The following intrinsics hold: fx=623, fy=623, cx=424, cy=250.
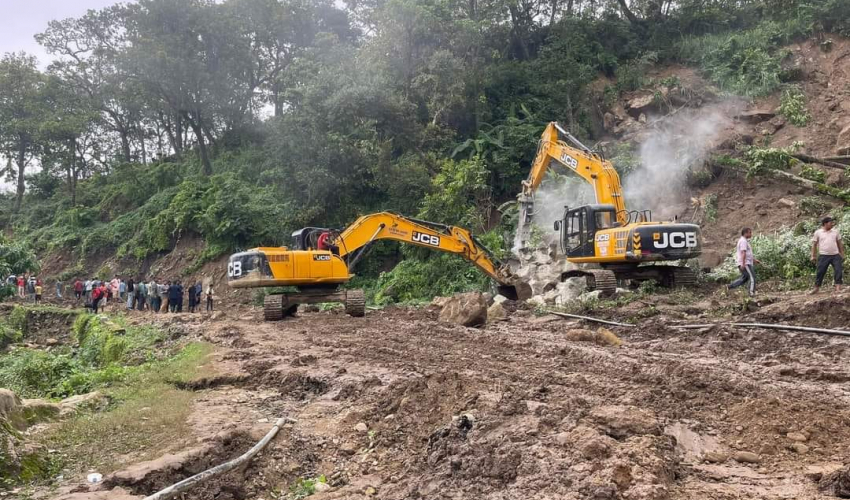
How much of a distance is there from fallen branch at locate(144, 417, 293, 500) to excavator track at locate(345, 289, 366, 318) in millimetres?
9485

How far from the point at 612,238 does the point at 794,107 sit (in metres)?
11.0

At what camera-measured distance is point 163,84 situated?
32875 mm

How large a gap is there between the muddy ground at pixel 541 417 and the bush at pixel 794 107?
13.0 metres

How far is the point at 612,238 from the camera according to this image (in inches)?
549

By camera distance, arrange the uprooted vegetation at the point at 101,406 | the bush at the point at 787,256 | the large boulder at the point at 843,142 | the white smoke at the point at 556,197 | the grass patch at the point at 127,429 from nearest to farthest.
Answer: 1. the uprooted vegetation at the point at 101,406
2. the grass patch at the point at 127,429
3. the bush at the point at 787,256
4. the large boulder at the point at 843,142
5. the white smoke at the point at 556,197

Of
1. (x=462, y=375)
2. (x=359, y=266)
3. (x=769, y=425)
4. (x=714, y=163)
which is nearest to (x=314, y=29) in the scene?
(x=359, y=266)

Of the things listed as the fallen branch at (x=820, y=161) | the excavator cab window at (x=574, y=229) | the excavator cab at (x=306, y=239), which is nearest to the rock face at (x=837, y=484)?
the excavator cab window at (x=574, y=229)

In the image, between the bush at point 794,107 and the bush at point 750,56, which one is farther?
the bush at point 750,56

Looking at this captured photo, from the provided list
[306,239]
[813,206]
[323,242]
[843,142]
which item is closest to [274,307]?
[306,239]

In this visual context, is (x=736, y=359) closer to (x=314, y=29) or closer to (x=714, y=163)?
(x=714, y=163)

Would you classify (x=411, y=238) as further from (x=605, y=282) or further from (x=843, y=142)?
(x=843, y=142)

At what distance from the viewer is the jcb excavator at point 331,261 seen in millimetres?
14352

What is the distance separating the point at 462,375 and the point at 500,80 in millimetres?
21573

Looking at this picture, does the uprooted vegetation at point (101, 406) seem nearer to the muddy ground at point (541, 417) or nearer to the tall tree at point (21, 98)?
the muddy ground at point (541, 417)
